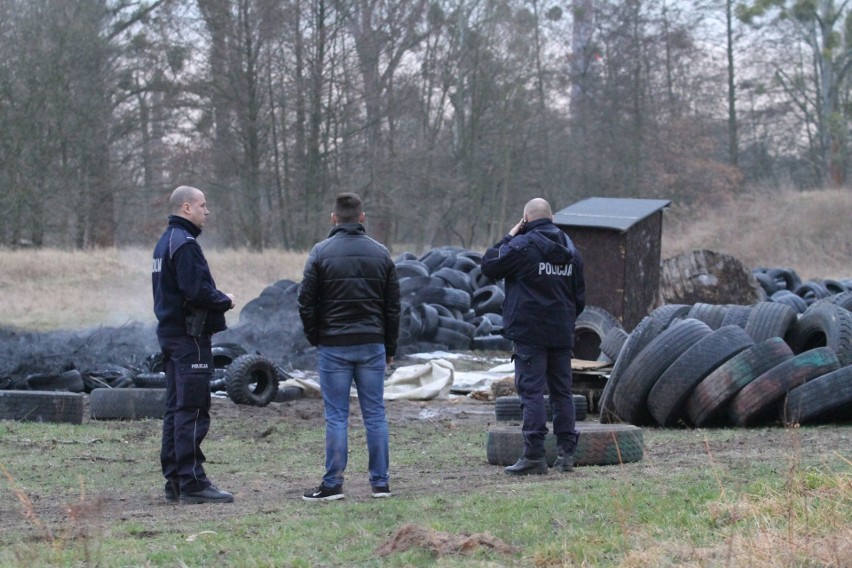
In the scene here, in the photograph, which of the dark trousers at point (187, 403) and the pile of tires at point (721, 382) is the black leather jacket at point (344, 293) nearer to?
the dark trousers at point (187, 403)

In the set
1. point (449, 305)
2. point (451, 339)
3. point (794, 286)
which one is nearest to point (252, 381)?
point (451, 339)

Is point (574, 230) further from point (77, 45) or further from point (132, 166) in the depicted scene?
point (132, 166)

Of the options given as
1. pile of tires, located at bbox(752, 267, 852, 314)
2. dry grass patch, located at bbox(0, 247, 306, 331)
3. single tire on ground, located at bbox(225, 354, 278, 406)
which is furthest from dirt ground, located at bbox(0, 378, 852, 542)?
dry grass patch, located at bbox(0, 247, 306, 331)

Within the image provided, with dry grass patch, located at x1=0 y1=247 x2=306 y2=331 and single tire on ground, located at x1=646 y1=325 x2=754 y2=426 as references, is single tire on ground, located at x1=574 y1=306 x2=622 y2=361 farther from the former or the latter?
dry grass patch, located at x1=0 y1=247 x2=306 y2=331

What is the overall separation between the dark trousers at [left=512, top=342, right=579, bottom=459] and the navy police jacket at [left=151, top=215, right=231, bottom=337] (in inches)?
90.7

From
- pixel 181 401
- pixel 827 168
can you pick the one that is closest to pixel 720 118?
pixel 827 168

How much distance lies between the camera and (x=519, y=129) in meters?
43.4

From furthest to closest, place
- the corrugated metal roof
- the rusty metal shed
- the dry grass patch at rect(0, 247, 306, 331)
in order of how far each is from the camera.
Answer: the dry grass patch at rect(0, 247, 306, 331)
the corrugated metal roof
the rusty metal shed

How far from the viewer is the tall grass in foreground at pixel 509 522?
16.6ft

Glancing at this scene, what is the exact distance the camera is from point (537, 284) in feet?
26.9

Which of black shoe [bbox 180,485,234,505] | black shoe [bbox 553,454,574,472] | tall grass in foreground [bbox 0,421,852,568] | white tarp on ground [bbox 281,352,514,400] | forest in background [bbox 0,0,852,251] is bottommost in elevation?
white tarp on ground [bbox 281,352,514,400]

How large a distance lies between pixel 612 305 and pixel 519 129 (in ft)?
91.1

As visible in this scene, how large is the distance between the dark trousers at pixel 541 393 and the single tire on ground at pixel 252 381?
5.93 meters

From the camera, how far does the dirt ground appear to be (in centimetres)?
Result: 666
